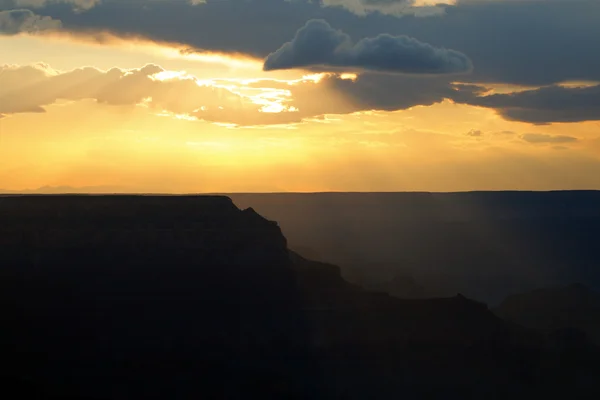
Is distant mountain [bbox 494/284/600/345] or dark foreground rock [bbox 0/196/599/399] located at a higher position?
dark foreground rock [bbox 0/196/599/399]

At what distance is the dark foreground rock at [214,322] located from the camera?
69.8m

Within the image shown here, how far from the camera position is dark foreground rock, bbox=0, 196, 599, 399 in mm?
69812

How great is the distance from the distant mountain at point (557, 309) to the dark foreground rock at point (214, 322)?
22819 mm

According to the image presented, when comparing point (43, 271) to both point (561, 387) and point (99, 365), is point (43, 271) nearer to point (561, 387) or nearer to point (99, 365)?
point (99, 365)

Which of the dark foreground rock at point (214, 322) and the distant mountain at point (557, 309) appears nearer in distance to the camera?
the dark foreground rock at point (214, 322)

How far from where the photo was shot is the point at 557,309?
114m

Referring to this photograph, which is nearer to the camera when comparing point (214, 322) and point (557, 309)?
point (214, 322)

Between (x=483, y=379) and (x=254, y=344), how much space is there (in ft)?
60.0

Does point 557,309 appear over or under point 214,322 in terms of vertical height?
under

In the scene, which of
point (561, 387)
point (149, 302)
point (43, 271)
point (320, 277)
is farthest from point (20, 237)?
point (561, 387)

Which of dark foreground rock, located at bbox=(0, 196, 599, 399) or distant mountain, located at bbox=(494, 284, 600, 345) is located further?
distant mountain, located at bbox=(494, 284, 600, 345)

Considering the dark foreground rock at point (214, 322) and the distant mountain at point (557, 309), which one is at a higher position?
the dark foreground rock at point (214, 322)

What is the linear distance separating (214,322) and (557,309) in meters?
52.8

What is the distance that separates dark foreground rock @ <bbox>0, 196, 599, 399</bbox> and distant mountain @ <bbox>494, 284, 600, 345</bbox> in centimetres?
2282
